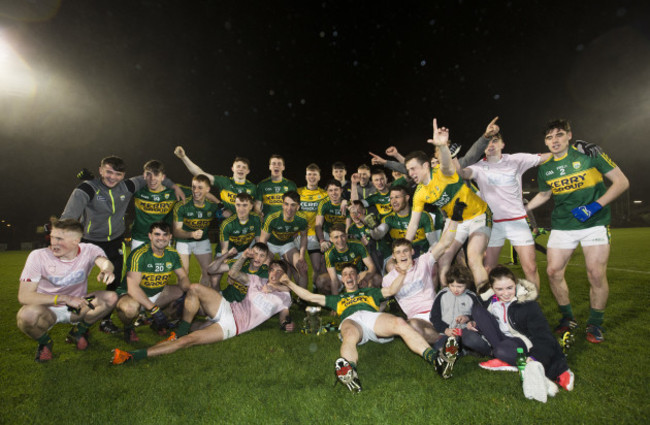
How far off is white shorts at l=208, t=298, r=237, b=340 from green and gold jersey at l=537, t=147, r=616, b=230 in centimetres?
480

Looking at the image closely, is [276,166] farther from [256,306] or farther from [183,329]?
[183,329]

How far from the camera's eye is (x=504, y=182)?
16.7 feet

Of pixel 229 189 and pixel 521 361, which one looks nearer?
pixel 521 361

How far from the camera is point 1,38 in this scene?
15.0 metres

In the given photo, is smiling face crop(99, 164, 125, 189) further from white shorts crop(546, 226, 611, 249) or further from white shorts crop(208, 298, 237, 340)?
white shorts crop(546, 226, 611, 249)

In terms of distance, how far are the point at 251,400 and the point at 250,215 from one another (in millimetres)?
4075

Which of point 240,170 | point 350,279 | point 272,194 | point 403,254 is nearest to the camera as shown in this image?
point 403,254

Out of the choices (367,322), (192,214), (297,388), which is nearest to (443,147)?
(367,322)

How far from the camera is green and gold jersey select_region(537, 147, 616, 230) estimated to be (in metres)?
4.36

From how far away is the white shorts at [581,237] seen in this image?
4287 millimetres

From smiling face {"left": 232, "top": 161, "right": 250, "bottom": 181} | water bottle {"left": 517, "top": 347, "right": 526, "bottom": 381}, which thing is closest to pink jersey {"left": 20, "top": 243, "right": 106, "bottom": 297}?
smiling face {"left": 232, "top": 161, "right": 250, "bottom": 181}

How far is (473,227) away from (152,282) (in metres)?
4.92

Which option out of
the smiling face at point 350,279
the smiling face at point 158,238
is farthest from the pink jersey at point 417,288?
the smiling face at point 158,238

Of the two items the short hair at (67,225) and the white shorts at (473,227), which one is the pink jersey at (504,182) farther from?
the short hair at (67,225)
